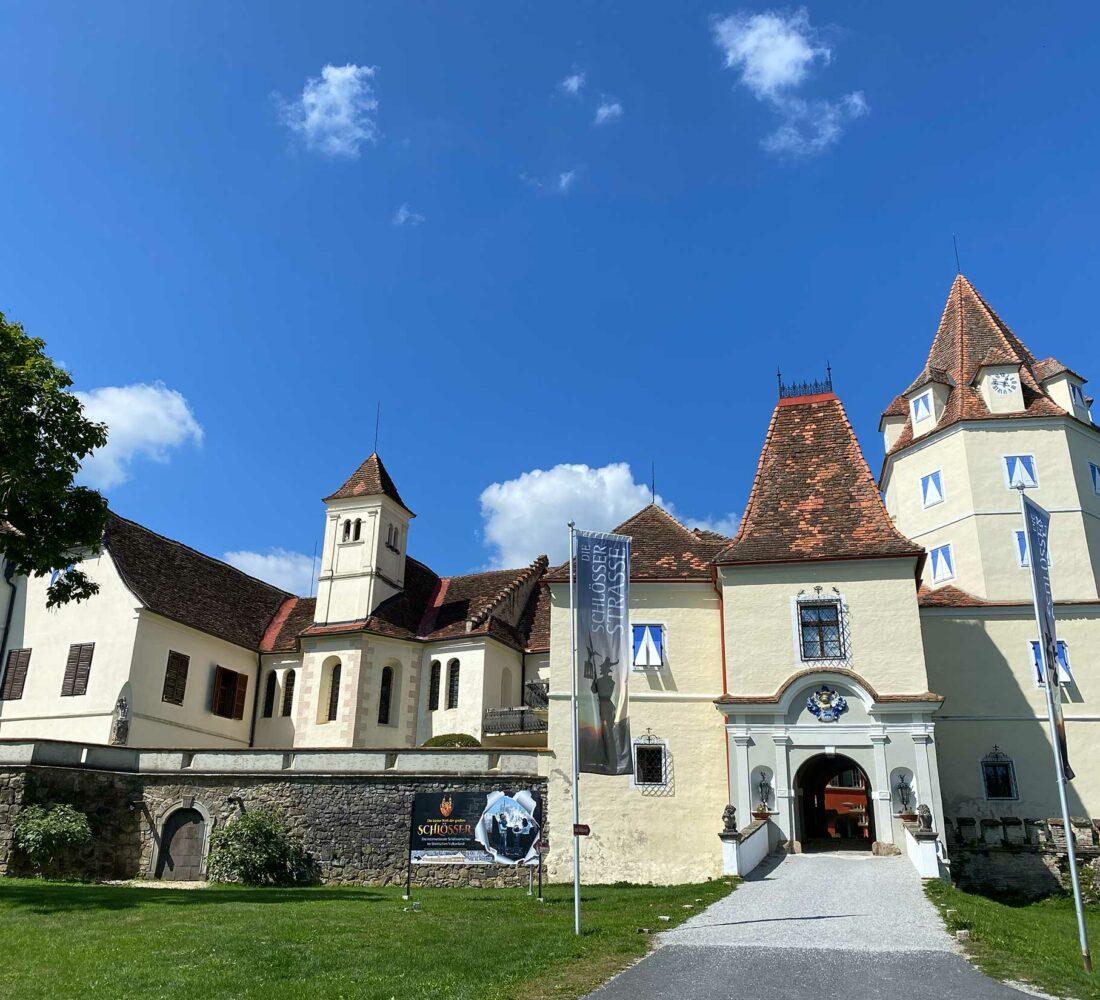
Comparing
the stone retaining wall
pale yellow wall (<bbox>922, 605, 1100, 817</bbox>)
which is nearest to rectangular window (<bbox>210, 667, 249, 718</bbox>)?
pale yellow wall (<bbox>922, 605, 1100, 817</bbox>)

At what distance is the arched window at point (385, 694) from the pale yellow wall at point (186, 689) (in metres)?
6.84

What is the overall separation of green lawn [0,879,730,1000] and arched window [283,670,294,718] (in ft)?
69.5

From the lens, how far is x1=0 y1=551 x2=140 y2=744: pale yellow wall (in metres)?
37.0

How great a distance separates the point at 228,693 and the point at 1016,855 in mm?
31824

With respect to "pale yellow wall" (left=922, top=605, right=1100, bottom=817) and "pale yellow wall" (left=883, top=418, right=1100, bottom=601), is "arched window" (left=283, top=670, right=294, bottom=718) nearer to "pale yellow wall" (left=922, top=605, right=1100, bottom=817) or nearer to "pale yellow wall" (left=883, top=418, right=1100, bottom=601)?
"pale yellow wall" (left=922, top=605, right=1100, bottom=817)

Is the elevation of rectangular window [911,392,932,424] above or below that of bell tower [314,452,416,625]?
above

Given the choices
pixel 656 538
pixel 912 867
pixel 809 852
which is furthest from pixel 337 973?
pixel 656 538

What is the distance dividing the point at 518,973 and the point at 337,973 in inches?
95.0

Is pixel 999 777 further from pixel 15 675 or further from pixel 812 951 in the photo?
pixel 15 675

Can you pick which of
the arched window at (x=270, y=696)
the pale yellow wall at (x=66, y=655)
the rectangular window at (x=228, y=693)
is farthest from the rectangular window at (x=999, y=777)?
the pale yellow wall at (x=66, y=655)

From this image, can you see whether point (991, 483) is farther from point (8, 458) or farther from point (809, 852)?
point (8, 458)

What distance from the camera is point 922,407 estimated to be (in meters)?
38.9

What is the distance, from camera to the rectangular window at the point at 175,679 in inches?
1529

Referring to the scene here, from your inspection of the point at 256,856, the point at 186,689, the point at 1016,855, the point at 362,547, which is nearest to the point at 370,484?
the point at 362,547
